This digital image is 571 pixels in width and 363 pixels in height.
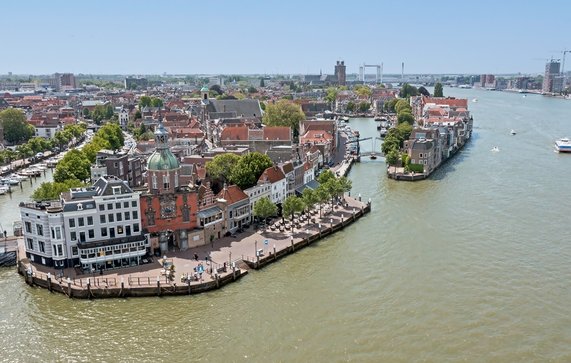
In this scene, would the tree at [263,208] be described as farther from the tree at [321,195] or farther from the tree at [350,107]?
the tree at [350,107]

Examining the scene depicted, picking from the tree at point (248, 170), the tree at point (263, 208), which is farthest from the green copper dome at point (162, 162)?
the tree at point (248, 170)

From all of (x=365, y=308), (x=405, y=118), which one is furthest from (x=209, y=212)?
(x=405, y=118)

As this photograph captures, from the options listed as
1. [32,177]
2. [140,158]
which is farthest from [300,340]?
[32,177]

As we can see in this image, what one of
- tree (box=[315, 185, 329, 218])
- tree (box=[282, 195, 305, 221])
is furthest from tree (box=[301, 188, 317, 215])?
tree (box=[282, 195, 305, 221])

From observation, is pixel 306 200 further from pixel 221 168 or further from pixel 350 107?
pixel 350 107

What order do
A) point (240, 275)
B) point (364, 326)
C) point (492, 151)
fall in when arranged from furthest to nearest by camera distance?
point (492, 151) < point (240, 275) < point (364, 326)

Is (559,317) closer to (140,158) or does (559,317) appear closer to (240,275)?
(240,275)
